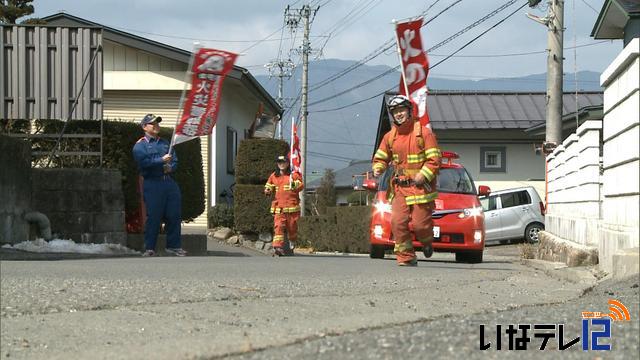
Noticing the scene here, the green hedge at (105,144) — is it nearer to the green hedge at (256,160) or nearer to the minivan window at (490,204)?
the green hedge at (256,160)

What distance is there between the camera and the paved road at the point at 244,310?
423 centimetres

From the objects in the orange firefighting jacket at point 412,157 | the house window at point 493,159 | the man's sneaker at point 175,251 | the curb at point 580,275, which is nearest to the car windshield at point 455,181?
the man's sneaker at point 175,251

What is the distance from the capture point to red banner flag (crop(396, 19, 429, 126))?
13.2 metres

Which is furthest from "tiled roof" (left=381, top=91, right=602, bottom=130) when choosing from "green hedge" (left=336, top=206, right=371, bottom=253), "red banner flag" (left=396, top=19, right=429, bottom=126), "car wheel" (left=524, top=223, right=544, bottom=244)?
"red banner flag" (left=396, top=19, right=429, bottom=126)

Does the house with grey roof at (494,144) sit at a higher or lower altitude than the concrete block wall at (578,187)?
higher

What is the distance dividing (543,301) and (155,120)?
24.1ft

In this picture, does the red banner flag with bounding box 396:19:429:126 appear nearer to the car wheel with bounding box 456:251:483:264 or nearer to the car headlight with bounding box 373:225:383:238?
the car headlight with bounding box 373:225:383:238

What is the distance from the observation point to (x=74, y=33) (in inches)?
569

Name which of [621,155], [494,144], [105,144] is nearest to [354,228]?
[105,144]

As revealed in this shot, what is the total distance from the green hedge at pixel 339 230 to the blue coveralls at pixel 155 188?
32.5 feet

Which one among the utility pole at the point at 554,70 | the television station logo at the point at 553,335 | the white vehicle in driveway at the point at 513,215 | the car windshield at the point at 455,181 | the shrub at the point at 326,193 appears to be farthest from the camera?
the shrub at the point at 326,193

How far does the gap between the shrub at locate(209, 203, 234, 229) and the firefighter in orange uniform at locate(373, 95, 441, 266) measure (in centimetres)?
1439

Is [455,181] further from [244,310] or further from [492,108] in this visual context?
[492,108]

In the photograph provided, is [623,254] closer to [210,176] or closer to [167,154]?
[167,154]
